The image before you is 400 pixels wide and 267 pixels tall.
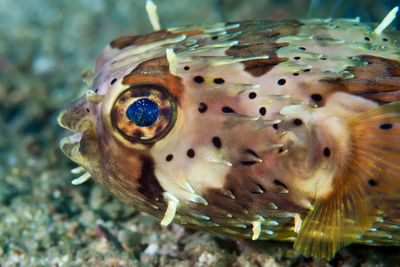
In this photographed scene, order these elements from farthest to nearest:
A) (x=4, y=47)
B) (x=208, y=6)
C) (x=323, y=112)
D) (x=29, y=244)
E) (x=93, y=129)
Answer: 1. (x=208, y=6)
2. (x=4, y=47)
3. (x=29, y=244)
4. (x=93, y=129)
5. (x=323, y=112)

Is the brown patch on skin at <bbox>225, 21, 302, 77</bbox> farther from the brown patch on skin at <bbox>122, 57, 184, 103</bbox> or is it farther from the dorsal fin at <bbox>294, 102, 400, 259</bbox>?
the dorsal fin at <bbox>294, 102, 400, 259</bbox>

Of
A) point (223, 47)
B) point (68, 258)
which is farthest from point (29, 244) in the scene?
point (223, 47)

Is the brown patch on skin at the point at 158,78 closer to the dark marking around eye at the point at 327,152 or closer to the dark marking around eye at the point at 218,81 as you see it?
the dark marking around eye at the point at 218,81

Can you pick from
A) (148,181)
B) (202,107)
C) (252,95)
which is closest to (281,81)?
(252,95)

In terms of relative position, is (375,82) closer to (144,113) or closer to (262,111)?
(262,111)

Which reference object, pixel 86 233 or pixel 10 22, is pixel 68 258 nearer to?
pixel 86 233

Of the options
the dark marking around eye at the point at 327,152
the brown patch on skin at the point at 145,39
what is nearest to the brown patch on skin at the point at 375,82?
the dark marking around eye at the point at 327,152
